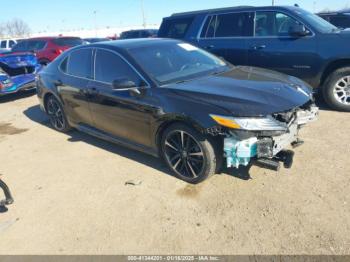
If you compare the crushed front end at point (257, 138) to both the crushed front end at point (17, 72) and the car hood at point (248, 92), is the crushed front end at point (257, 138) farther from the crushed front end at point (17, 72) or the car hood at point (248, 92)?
the crushed front end at point (17, 72)

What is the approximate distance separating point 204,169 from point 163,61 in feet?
5.19

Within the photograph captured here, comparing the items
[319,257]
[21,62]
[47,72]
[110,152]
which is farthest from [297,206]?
[21,62]

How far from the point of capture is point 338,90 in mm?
5641

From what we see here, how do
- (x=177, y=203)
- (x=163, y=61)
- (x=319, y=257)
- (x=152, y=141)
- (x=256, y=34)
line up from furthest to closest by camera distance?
(x=256, y=34), (x=163, y=61), (x=152, y=141), (x=177, y=203), (x=319, y=257)

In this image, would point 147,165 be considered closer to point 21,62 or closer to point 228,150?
point 228,150

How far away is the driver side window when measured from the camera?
6020 mm

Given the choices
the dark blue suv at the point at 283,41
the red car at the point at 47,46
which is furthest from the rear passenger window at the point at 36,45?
the dark blue suv at the point at 283,41

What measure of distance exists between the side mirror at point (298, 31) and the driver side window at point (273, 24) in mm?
67

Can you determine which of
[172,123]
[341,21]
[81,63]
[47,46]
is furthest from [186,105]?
[47,46]

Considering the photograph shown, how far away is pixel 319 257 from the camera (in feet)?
8.32

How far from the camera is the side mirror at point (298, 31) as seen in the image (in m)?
5.74

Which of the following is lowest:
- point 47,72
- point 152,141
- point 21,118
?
point 21,118

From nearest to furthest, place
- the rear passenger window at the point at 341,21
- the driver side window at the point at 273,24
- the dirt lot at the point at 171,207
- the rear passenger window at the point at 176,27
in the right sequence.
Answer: the dirt lot at the point at 171,207, the driver side window at the point at 273,24, the rear passenger window at the point at 176,27, the rear passenger window at the point at 341,21

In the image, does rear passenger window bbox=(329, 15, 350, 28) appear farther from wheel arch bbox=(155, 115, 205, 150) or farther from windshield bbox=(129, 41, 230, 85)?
wheel arch bbox=(155, 115, 205, 150)
